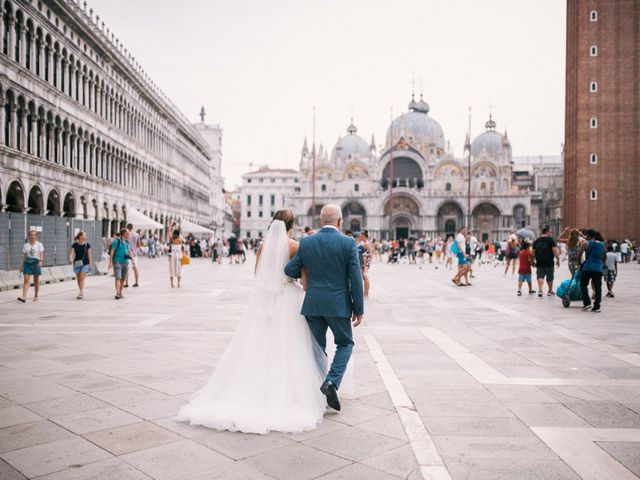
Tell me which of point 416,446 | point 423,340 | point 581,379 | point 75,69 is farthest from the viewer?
point 75,69

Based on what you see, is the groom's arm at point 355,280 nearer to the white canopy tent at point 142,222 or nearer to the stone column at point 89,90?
the white canopy tent at point 142,222

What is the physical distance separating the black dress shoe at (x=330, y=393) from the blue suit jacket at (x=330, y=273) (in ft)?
1.85

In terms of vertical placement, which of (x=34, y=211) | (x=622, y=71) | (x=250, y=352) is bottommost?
(x=250, y=352)

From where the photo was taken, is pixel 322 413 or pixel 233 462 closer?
pixel 233 462

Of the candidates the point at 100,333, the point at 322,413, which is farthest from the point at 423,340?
the point at 100,333

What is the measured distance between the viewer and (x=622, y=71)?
46312 millimetres

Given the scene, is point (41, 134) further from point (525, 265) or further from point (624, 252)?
point (624, 252)

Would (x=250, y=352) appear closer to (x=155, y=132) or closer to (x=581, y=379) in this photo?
(x=581, y=379)

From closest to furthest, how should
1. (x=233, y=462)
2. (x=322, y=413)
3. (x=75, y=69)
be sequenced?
1. (x=233, y=462)
2. (x=322, y=413)
3. (x=75, y=69)

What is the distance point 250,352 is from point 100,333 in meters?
4.64

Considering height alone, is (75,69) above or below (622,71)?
below

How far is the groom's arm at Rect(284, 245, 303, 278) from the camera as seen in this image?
16.6ft

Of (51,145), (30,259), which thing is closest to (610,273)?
(30,259)

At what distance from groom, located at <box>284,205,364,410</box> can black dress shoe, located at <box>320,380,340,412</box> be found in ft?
0.42
